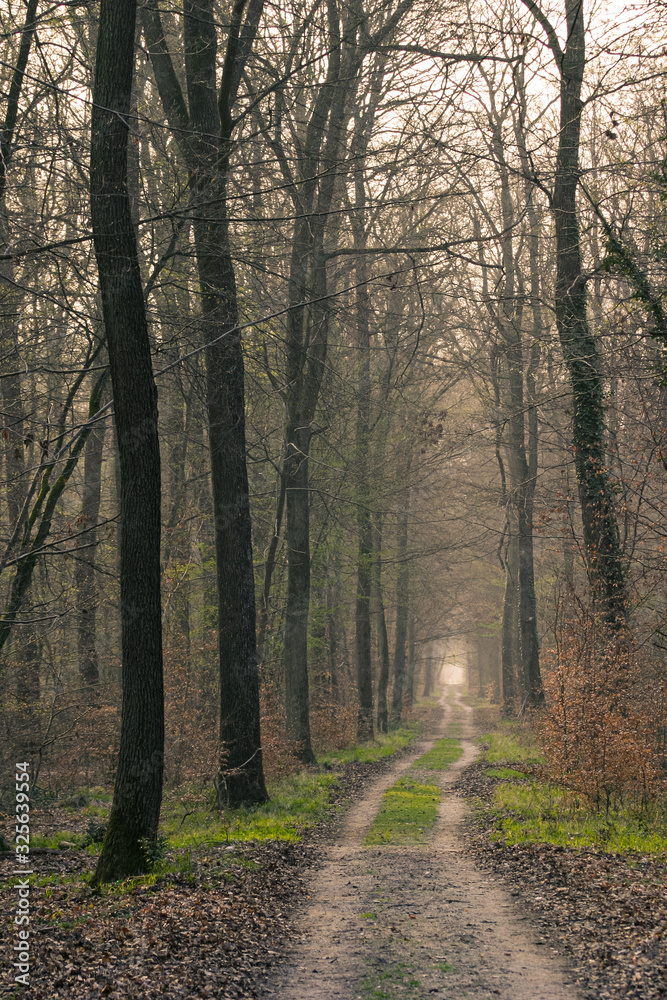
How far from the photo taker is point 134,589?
7.21 metres

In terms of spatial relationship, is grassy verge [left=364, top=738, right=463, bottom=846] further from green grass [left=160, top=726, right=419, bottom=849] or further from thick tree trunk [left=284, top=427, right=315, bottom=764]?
thick tree trunk [left=284, top=427, right=315, bottom=764]

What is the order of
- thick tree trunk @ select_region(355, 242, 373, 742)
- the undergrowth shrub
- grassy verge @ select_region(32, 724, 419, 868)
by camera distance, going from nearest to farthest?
grassy verge @ select_region(32, 724, 419, 868) < the undergrowth shrub < thick tree trunk @ select_region(355, 242, 373, 742)

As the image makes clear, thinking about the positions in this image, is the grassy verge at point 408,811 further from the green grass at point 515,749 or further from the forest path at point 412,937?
the green grass at point 515,749

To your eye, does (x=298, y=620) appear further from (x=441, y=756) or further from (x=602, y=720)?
(x=602, y=720)

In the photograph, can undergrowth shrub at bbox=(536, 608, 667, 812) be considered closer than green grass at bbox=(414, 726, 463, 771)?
Yes

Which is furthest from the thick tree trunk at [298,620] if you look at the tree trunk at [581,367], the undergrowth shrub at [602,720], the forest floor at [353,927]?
the forest floor at [353,927]

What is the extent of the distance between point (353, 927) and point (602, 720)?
4.50 metres

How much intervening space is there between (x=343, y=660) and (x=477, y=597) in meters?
14.1

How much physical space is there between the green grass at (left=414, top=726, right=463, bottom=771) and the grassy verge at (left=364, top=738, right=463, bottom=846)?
300 millimetres

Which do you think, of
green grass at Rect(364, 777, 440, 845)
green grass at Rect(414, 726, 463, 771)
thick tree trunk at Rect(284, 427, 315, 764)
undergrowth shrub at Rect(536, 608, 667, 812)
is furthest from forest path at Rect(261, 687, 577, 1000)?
green grass at Rect(414, 726, 463, 771)

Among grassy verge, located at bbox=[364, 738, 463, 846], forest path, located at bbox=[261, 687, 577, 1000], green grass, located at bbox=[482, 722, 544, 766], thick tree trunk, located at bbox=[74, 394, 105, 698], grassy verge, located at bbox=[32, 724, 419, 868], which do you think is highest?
thick tree trunk, located at bbox=[74, 394, 105, 698]

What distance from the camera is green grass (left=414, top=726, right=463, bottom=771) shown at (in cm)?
1780

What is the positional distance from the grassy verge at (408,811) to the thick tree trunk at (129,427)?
3.85 metres

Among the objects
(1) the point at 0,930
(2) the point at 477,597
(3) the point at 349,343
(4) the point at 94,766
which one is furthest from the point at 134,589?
(2) the point at 477,597
